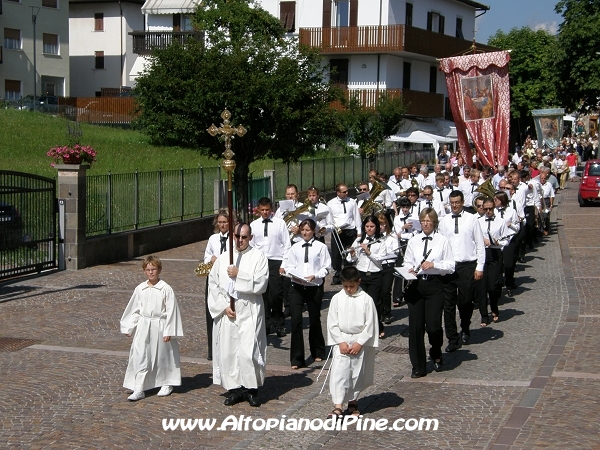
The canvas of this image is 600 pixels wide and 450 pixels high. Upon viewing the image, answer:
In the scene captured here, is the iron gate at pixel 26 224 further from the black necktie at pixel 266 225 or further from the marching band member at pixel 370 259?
the marching band member at pixel 370 259

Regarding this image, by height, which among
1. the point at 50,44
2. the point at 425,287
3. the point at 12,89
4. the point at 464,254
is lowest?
the point at 425,287

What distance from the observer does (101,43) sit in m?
59.5

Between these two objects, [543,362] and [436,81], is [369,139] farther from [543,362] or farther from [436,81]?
[543,362]

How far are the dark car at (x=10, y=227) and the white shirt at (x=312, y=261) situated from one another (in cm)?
801

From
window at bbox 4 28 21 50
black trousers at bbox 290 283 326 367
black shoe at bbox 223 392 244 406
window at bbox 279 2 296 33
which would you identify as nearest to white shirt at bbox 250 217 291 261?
black trousers at bbox 290 283 326 367

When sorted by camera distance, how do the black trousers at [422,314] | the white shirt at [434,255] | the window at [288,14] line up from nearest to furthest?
the black trousers at [422,314], the white shirt at [434,255], the window at [288,14]

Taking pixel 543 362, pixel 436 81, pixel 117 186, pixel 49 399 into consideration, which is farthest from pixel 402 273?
pixel 436 81

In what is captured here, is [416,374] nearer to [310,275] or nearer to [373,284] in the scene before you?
[310,275]

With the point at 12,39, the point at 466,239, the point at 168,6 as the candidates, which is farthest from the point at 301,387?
the point at 12,39

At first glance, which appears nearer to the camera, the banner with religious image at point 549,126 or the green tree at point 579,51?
the banner with religious image at point 549,126

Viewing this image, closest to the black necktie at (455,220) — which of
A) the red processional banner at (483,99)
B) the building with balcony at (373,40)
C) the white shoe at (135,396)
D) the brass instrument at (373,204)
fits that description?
the brass instrument at (373,204)

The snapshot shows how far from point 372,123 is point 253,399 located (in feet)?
104

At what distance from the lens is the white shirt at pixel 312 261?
1127cm

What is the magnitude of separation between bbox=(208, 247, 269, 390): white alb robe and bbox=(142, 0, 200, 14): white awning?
42.6m
